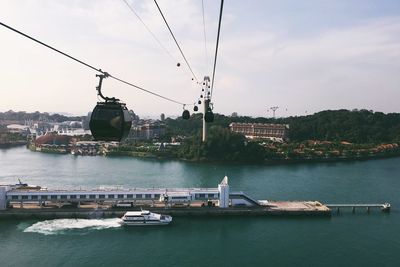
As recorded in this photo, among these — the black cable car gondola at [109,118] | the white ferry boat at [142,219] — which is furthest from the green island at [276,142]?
the black cable car gondola at [109,118]

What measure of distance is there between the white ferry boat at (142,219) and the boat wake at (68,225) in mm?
234

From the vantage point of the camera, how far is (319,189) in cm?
1172

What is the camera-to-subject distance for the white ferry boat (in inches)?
306

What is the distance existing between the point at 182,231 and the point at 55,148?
1681cm

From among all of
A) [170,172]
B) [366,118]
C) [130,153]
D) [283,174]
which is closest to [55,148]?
[130,153]

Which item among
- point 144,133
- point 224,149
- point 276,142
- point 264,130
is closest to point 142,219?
point 224,149

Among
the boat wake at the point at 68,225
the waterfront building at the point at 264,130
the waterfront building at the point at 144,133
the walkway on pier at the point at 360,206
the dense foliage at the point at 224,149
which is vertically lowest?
the boat wake at the point at 68,225

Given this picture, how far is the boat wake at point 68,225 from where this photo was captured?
7.44 m

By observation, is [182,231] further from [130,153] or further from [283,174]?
[130,153]

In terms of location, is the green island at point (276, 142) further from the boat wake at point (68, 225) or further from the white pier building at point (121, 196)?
the boat wake at point (68, 225)

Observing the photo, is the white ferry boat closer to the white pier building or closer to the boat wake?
the boat wake

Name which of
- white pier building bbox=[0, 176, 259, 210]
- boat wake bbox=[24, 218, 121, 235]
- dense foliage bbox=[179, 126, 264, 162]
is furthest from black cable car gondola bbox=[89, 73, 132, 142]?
dense foliage bbox=[179, 126, 264, 162]

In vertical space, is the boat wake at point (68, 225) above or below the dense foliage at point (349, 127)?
below

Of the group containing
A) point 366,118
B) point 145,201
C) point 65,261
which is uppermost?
point 366,118
